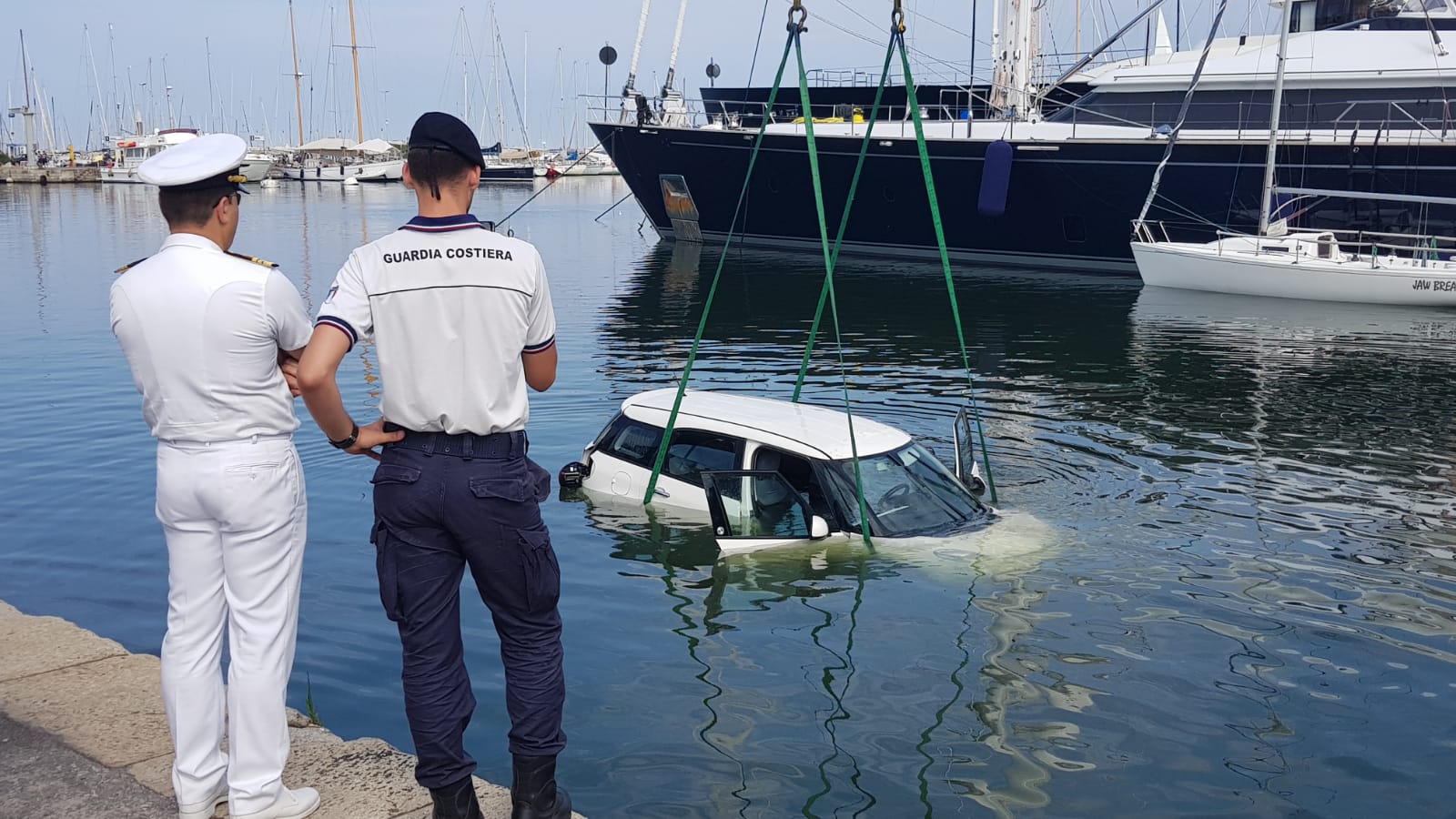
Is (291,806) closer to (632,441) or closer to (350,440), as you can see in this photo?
(350,440)

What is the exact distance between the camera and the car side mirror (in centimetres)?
988

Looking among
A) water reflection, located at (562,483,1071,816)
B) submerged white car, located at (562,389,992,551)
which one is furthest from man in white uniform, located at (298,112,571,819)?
submerged white car, located at (562,389,992,551)

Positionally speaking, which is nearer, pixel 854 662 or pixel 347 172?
pixel 854 662

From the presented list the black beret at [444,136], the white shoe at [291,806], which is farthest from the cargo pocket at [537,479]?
the white shoe at [291,806]

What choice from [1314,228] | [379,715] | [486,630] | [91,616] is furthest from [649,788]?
[1314,228]

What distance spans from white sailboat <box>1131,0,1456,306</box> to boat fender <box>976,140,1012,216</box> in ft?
14.5

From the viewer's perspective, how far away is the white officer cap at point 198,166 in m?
4.19

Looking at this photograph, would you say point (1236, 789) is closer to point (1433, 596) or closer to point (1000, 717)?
point (1000, 717)

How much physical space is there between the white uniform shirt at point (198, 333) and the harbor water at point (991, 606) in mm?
1505

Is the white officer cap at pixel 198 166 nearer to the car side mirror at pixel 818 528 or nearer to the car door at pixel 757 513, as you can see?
the car door at pixel 757 513

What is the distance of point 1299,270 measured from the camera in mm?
31156

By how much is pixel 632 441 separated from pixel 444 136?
25.0 ft

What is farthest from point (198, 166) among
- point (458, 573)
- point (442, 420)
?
point (458, 573)

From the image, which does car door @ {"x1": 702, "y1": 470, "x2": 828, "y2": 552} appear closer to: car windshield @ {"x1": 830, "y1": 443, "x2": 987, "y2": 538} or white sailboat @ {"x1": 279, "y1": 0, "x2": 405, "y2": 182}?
car windshield @ {"x1": 830, "y1": 443, "x2": 987, "y2": 538}
